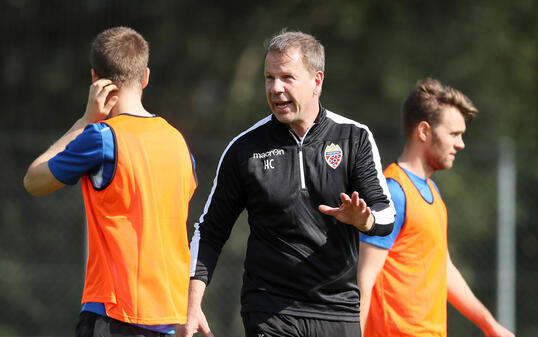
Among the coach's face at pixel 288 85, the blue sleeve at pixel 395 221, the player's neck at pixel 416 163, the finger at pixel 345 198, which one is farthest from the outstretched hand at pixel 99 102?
the player's neck at pixel 416 163

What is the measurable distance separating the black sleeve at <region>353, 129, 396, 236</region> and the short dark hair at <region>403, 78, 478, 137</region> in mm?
1025

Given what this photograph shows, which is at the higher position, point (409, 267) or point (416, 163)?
point (416, 163)

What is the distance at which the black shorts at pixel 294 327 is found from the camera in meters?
3.79

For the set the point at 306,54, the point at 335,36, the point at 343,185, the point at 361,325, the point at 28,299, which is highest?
the point at 335,36

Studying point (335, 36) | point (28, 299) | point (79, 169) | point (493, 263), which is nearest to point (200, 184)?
point (28, 299)

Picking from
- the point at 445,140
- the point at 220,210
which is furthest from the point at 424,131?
the point at 220,210

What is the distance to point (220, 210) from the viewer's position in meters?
4.00

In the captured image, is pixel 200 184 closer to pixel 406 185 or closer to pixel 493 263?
pixel 493 263

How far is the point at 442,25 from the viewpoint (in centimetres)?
1298

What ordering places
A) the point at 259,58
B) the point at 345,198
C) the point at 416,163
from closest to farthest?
the point at 345,198, the point at 416,163, the point at 259,58

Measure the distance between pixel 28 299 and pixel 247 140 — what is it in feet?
20.4

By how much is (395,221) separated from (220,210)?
41.3 inches

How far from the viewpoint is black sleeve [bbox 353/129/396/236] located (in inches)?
148

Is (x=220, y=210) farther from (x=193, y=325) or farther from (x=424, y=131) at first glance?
(x=424, y=131)
